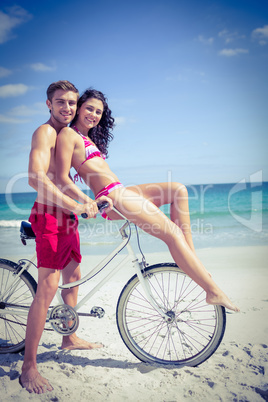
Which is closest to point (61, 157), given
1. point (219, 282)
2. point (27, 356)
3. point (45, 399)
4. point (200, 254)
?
point (27, 356)

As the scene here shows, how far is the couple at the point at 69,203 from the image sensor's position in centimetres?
217

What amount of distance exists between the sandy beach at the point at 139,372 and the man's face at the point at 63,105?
6.86 feet

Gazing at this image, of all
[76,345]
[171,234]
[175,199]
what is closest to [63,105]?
[175,199]

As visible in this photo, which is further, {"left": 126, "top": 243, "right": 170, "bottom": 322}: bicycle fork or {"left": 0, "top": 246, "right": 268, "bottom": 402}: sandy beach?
{"left": 126, "top": 243, "right": 170, "bottom": 322}: bicycle fork

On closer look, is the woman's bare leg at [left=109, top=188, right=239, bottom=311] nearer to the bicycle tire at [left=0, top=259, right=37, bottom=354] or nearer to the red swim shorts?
the red swim shorts

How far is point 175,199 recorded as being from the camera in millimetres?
2414

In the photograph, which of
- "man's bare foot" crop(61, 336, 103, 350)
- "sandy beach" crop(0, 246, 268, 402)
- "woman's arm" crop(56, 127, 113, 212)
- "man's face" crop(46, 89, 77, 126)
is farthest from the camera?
"man's bare foot" crop(61, 336, 103, 350)

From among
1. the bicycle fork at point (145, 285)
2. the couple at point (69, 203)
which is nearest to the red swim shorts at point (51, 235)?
the couple at point (69, 203)

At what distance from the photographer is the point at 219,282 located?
4855 mm

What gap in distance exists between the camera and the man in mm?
2154

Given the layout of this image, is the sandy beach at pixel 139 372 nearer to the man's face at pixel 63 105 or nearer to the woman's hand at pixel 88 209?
the woman's hand at pixel 88 209

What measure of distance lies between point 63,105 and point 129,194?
94cm

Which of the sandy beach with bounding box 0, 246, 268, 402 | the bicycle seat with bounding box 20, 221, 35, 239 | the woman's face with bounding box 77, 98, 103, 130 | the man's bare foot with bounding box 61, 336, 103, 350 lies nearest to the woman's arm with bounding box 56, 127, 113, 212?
the woman's face with bounding box 77, 98, 103, 130

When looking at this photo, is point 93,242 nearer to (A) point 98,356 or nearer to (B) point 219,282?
(B) point 219,282
